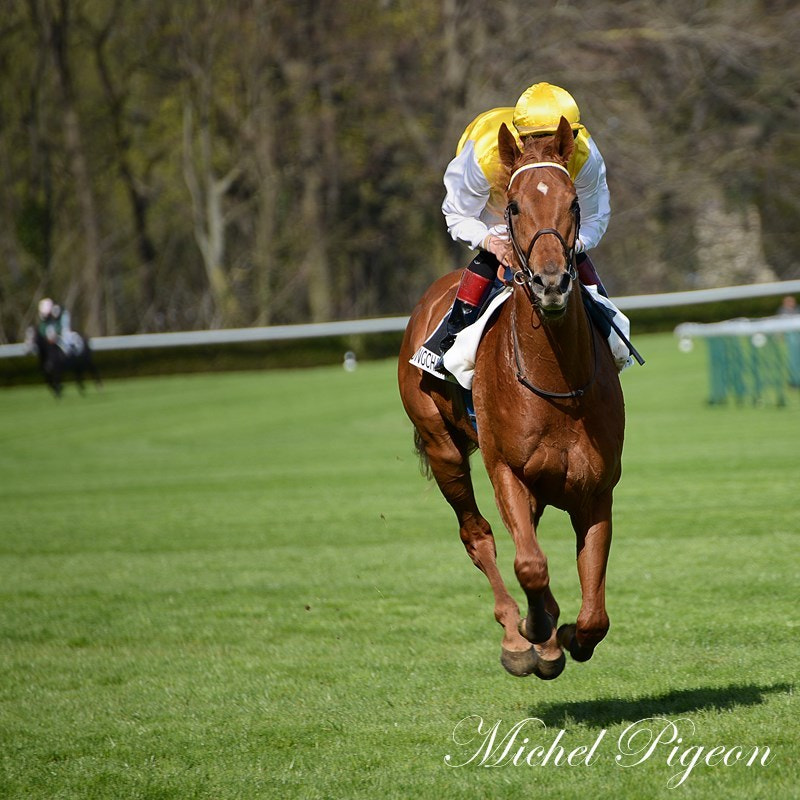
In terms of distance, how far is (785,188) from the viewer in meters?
40.5

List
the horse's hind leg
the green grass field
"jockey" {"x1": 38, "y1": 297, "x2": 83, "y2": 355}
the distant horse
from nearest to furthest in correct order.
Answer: the green grass field < the horse's hind leg < "jockey" {"x1": 38, "y1": 297, "x2": 83, "y2": 355} < the distant horse

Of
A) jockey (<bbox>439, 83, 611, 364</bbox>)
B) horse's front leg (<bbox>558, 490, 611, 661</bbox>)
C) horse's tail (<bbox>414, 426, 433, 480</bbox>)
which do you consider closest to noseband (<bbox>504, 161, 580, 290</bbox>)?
jockey (<bbox>439, 83, 611, 364</bbox>)

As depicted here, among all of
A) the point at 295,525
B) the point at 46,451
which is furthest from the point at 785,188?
the point at 295,525

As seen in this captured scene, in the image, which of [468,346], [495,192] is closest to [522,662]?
[468,346]

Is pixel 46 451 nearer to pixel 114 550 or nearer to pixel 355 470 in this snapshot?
pixel 355 470

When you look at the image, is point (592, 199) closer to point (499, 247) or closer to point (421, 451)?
point (499, 247)

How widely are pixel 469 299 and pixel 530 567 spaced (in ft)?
4.72

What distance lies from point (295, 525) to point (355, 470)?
148 inches

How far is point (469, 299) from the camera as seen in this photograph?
5.86 m

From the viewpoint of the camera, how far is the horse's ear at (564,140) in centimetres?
Answer: 481

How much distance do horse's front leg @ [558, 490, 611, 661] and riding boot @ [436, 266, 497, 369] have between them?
1170 mm

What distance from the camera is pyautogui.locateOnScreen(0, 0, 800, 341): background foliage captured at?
1458 inches

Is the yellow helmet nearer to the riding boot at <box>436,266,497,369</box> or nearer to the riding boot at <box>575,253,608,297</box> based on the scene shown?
the riding boot at <box>575,253,608,297</box>

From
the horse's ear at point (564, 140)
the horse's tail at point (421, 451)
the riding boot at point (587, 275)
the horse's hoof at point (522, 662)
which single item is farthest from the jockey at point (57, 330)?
the horse's ear at point (564, 140)
